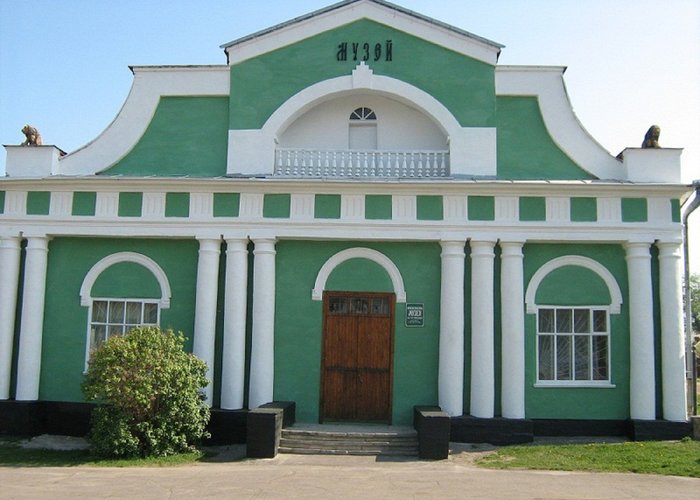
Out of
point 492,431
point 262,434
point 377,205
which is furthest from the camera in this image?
point 377,205

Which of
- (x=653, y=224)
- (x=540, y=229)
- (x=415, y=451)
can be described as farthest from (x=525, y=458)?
(x=653, y=224)

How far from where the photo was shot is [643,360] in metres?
13.4

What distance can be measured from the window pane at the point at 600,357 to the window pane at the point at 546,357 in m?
0.82

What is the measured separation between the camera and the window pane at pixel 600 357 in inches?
543

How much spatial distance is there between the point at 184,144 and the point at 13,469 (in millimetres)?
6824

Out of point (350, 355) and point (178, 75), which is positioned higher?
point (178, 75)

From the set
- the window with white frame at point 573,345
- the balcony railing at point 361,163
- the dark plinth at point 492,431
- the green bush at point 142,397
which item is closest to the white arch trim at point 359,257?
the balcony railing at point 361,163

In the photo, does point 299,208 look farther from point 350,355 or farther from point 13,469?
point 13,469

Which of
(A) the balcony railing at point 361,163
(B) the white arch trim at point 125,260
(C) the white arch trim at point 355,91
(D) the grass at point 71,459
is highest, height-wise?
(C) the white arch trim at point 355,91

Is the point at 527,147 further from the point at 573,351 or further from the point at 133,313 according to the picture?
the point at 133,313

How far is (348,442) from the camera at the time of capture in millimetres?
12555

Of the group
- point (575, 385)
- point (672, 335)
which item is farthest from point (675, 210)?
point (575, 385)

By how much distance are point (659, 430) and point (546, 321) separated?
278cm

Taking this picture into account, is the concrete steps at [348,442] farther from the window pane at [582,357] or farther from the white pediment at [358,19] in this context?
the white pediment at [358,19]
